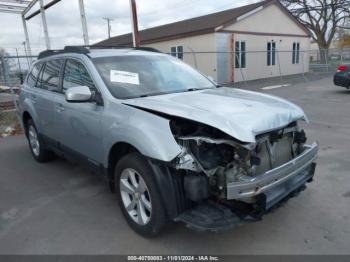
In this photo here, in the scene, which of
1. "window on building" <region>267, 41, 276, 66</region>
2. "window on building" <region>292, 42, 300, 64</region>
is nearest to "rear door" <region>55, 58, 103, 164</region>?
"window on building" <region>267, 41, 276, 66</region>

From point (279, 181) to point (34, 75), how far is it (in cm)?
434

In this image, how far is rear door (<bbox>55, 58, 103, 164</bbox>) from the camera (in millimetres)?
3479

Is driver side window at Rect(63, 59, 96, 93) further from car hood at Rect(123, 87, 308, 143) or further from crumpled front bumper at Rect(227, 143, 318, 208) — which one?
crumpled front bumper at Rect(227, 143, 318, 208)

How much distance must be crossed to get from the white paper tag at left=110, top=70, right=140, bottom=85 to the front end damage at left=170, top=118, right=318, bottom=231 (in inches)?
40.0

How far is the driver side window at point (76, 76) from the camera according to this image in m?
3.65

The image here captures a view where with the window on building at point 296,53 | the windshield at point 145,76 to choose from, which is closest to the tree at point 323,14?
the window on building at point 296,53

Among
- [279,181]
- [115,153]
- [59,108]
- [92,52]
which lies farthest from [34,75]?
[279,181]

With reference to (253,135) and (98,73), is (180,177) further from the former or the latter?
(98,73)

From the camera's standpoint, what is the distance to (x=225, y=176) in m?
2.59

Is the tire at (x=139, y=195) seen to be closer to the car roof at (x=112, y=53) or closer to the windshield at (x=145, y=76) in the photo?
the windshield at (x=145, y=76)

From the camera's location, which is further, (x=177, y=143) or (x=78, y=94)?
(x=78, y=94)

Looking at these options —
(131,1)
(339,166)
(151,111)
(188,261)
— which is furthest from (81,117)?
(131,1)

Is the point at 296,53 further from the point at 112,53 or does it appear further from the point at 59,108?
the point at 59,108

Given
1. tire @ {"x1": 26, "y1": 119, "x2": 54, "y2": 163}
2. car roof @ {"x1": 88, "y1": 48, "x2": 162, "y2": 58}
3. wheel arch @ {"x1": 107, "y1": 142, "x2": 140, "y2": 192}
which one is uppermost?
car roof @ {"x1": 88, "y1": 48, "x2": 162, "y2": 58}
